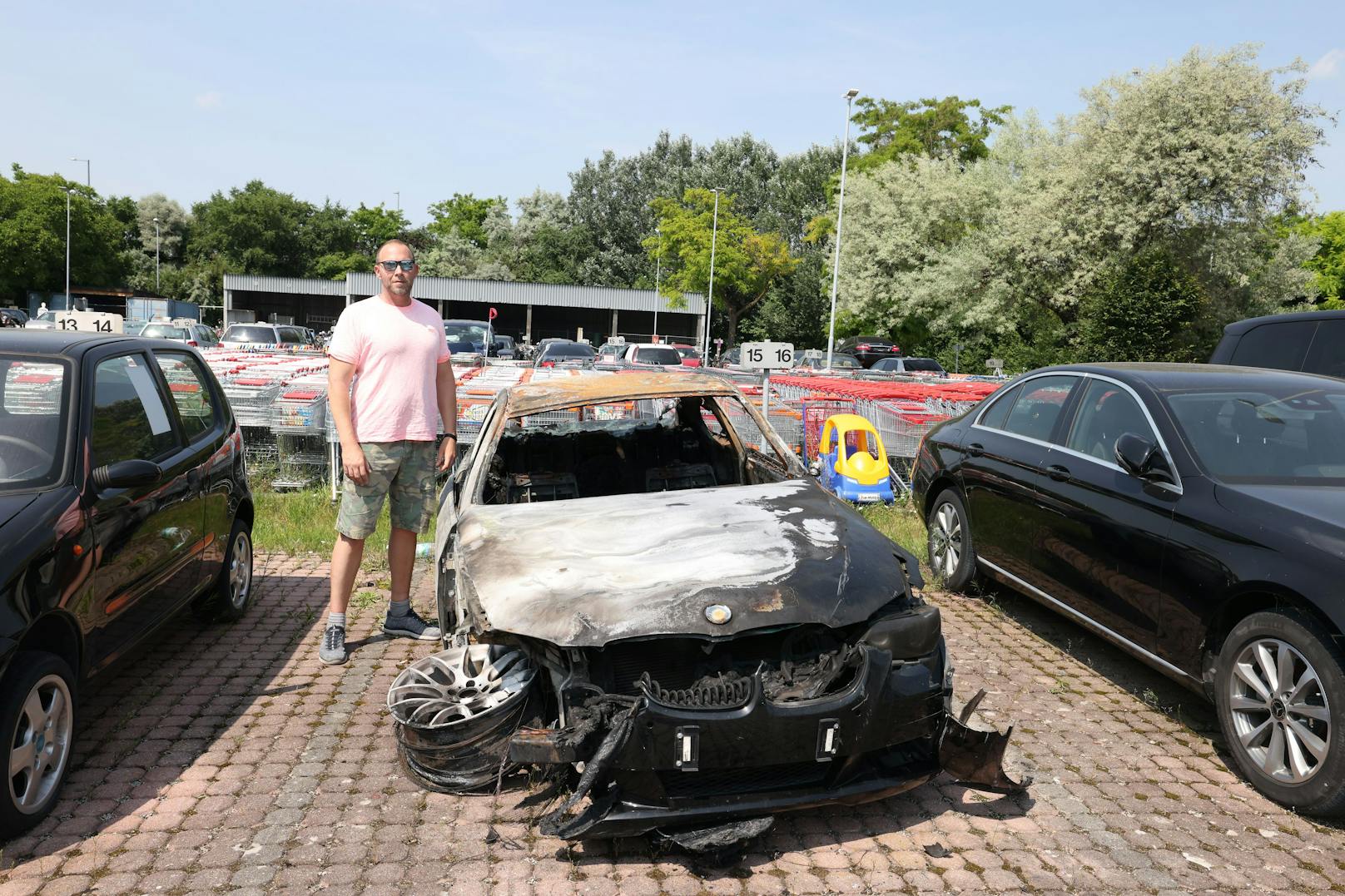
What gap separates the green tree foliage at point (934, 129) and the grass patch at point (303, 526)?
164ft

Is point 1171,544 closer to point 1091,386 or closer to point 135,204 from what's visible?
point 1091,386

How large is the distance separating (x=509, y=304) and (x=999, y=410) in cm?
6499

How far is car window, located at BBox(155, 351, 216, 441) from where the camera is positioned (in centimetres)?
538

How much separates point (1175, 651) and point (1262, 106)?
31.3 meters

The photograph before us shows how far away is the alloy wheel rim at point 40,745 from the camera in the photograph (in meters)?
3.40

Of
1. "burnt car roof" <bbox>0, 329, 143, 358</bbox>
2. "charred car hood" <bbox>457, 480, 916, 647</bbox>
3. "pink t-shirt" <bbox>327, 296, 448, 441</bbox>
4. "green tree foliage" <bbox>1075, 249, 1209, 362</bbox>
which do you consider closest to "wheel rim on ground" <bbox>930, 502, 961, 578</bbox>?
"charred car hood" <bbox>457, 480, 916, 647</bbox>

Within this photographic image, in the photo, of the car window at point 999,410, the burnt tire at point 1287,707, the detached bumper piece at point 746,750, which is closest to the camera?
the detached bumper piece at point 746,750

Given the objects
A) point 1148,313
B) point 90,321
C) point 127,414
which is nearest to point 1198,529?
point 127,414

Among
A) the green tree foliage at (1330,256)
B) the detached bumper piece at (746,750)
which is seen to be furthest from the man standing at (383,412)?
the green tree foliage at (1330,256)

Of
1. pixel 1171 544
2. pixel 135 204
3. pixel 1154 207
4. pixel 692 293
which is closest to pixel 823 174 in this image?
pixel 692 293

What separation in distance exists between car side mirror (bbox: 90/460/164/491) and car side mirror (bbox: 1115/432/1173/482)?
14.2ft

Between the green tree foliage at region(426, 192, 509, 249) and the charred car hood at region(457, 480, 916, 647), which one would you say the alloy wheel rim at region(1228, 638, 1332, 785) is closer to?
the charred car hood at region(457, 480, 916, 647)

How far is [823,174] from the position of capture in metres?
73.1

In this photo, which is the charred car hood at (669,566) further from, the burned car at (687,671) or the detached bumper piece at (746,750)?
the detached bumper piece at (746,750)
